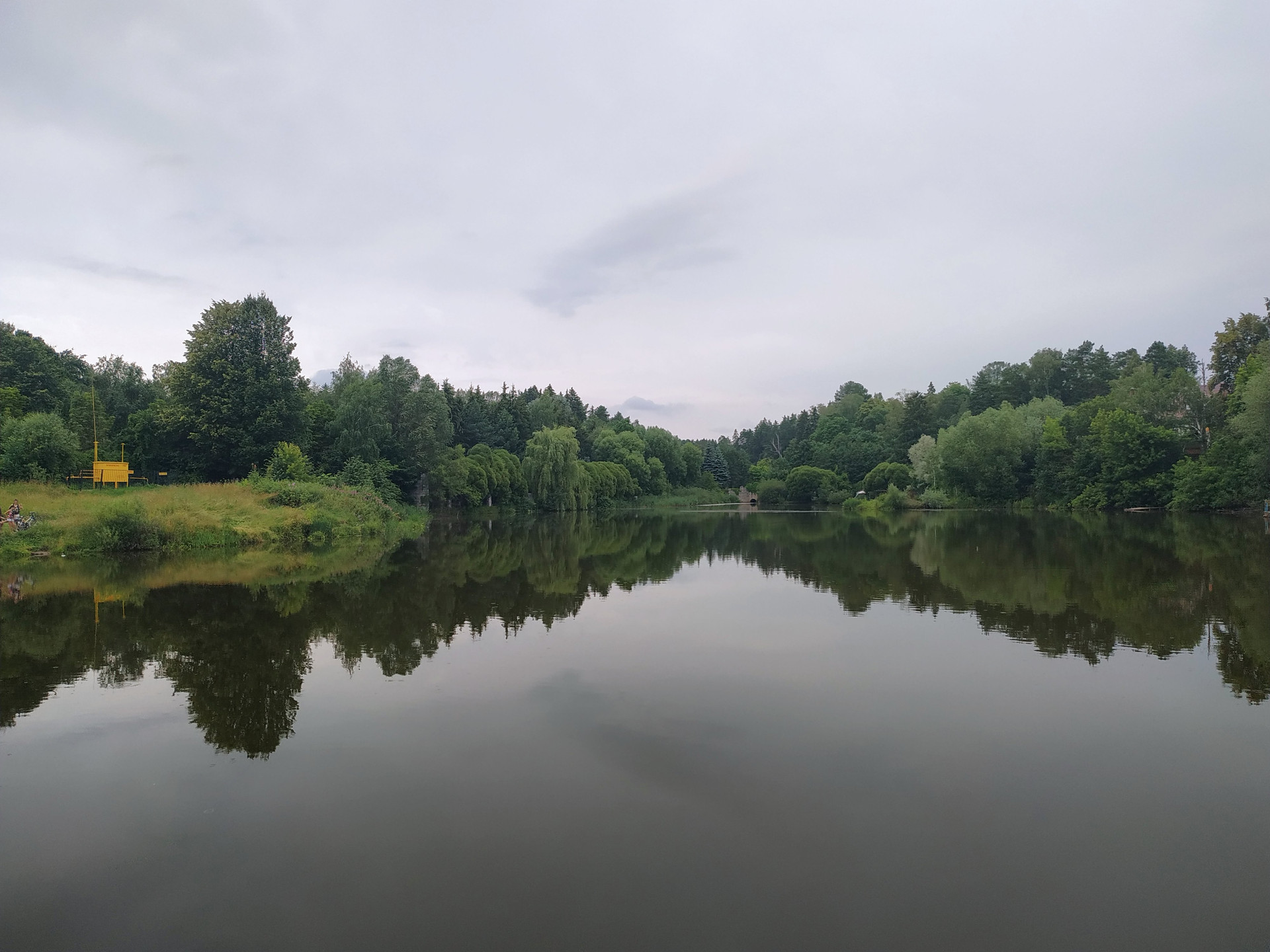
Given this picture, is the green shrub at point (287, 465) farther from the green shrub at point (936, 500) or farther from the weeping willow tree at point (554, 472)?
the green shrub at point (936, 500)

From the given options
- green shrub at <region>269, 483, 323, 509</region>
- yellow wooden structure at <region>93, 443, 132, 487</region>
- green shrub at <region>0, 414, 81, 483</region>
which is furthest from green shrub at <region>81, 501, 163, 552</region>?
yellow wooden structure at <region>93, 443, 132, 487</region>

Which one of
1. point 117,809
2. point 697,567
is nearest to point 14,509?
point 697,567

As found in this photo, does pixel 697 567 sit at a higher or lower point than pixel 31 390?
lower

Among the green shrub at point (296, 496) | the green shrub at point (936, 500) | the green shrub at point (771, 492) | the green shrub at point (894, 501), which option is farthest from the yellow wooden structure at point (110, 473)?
the green shrub at point (771, 492)

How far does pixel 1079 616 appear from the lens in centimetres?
1176

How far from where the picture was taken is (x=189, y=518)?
920 inches

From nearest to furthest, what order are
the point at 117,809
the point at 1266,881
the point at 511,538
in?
the point at 1266,881, the point at 117,809, the point at 511,538

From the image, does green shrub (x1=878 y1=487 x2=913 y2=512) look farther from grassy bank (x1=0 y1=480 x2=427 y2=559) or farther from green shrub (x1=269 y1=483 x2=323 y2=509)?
green shrub (x1=269 y1=483 x2=323 y2=509)

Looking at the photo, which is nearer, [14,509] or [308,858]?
[308,858]

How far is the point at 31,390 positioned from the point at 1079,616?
5995 cm

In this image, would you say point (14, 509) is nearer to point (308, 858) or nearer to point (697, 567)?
point (697, 567)

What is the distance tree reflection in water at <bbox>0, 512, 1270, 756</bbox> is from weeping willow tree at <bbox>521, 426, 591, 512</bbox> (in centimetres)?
3010

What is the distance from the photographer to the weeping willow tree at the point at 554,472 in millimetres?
57562

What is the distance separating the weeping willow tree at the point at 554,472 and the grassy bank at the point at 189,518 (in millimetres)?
24706
